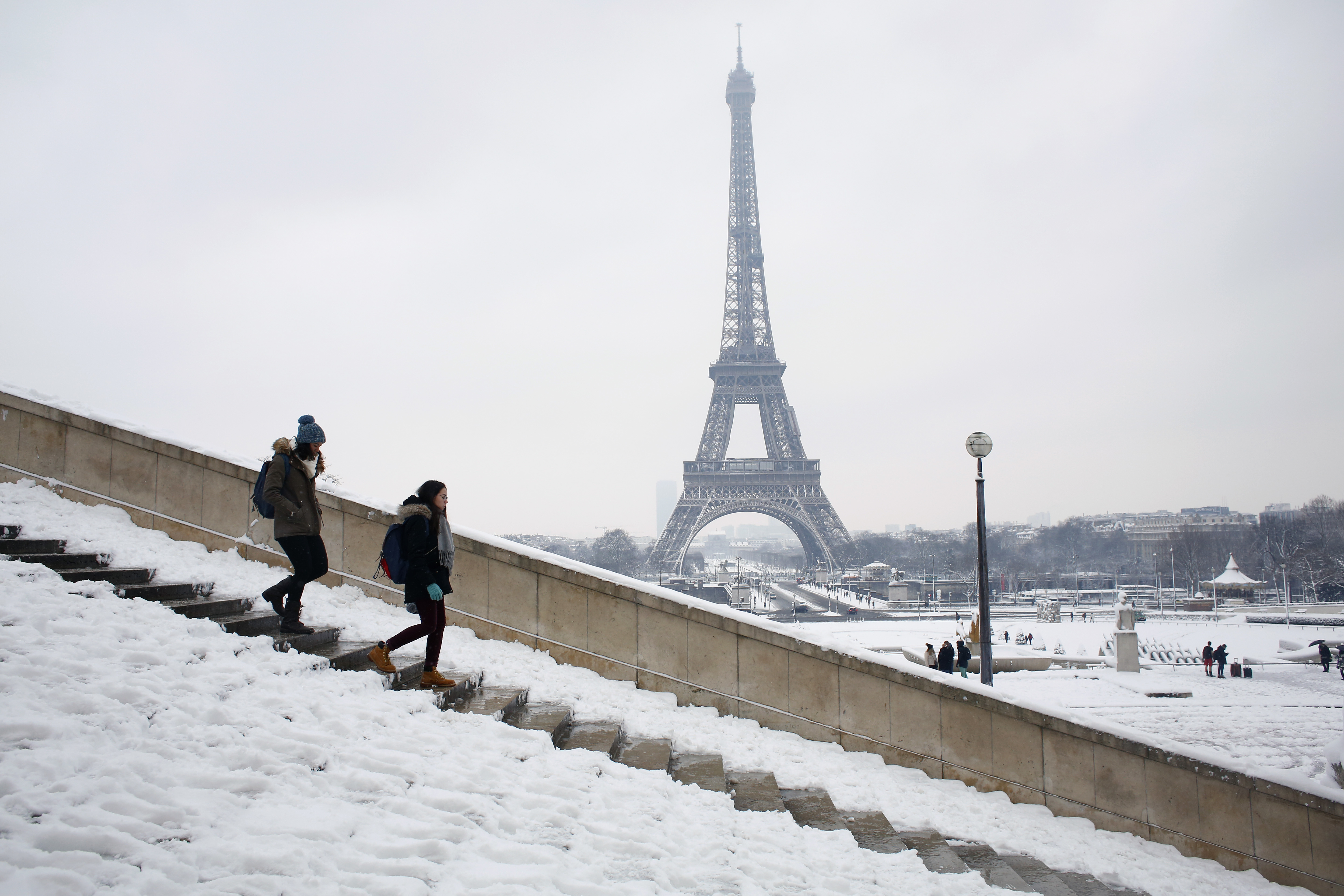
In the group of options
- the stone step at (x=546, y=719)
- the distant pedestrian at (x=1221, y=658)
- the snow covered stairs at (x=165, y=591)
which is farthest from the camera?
the distant pedestrian at (x=1221, y=658)

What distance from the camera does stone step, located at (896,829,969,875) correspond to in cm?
442

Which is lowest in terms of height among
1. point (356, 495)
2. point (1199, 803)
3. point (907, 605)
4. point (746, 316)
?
point (907, 605)

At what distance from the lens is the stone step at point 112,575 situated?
5488 mm

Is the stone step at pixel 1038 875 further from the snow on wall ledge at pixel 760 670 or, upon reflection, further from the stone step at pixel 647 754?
the stone step at pixel 647 754

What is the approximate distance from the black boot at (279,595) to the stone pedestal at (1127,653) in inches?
949

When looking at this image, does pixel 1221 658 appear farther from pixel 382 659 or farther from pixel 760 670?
pixel 382 659

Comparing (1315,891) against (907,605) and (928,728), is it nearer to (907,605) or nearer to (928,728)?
(928,728)

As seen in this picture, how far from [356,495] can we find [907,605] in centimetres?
5444

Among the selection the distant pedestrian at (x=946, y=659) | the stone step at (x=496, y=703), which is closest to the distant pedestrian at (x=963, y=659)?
the distant pedestrian at (x=946, y=659)

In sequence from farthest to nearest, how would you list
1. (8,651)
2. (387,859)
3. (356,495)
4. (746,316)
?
1. (746,316)
2. (356,495)
3. (8,651)
4. (387,859)

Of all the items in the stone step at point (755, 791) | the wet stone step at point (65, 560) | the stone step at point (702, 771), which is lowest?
the stone step at point (755, 791)

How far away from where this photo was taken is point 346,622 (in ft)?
21.4

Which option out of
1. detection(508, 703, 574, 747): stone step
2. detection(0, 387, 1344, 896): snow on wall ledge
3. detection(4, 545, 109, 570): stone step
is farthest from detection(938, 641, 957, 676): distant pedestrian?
detection(4, 545, 109, 570): stone step

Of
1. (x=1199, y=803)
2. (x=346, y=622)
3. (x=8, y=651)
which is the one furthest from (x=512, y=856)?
(x=1199, y=803)
